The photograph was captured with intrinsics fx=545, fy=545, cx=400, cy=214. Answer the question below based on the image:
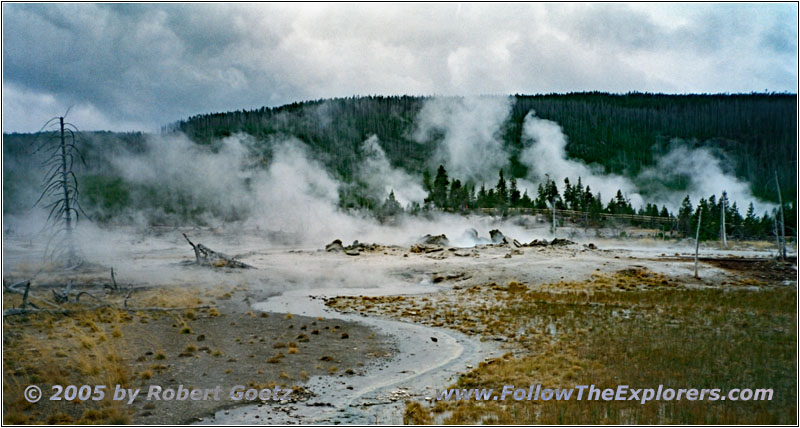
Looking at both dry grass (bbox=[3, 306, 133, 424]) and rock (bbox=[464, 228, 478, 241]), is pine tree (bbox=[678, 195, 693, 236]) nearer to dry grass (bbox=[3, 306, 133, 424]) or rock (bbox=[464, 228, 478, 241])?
rock (bbox=[464, 228, 478, 241])

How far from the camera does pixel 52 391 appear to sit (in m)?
8.89

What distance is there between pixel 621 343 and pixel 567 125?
97.3 meters

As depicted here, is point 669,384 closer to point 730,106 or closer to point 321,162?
point 321,162

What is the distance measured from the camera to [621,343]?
516 inches

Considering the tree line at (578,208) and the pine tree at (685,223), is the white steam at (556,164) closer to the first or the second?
the tree line at (578,208)

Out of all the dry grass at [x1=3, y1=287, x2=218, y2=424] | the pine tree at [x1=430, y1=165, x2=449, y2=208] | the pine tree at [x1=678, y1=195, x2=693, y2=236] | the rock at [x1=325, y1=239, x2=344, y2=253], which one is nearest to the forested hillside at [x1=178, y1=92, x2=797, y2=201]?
the pine tree at [x1=430, y1=165, x2=449, y2=208]

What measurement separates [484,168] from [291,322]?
77601mm

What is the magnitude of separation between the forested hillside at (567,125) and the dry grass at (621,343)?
64314mm

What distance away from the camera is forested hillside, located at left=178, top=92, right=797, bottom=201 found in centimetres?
8700

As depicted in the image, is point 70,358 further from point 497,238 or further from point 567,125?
point 567,125

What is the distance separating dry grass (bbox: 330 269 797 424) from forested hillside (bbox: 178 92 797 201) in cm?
6431

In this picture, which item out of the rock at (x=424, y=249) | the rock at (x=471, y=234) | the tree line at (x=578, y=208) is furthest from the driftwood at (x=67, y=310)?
the tree line at (x=578, y=208)

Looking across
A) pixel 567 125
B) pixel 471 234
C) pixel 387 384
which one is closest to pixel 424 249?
pixel 471 234

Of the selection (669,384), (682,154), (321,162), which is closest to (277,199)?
(321,162)
